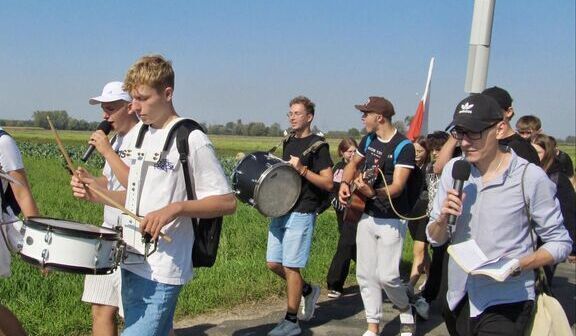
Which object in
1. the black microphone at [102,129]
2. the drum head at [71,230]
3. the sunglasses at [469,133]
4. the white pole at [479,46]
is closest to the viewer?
the drum head at [71,230]

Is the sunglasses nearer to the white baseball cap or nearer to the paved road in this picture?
the white baseball cap

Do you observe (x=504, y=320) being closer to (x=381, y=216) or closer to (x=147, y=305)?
(x=147, y=305)

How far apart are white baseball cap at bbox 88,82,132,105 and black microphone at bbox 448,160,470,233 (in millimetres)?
2101

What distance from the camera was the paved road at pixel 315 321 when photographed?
5617 mm

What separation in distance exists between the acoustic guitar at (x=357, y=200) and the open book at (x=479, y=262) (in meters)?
2.19

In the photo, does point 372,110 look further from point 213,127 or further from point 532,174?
point 213,127

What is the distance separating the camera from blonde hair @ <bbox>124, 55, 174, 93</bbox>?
10.3 feet

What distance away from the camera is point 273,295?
6828mm

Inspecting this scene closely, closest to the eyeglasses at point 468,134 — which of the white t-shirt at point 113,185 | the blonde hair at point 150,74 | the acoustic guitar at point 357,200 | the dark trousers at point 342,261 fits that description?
the blonde hair at point 150,74

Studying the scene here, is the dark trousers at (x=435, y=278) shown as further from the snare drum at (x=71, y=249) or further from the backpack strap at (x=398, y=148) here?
the snare drum at (x=71, y=249)

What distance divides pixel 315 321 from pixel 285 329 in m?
0.69

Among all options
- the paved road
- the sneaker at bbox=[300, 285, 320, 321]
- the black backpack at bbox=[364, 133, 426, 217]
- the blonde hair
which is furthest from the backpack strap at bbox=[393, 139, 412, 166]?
the blonde hair

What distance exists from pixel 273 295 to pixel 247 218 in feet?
16.1

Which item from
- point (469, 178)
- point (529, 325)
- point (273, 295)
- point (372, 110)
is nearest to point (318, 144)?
point (372, 110)
